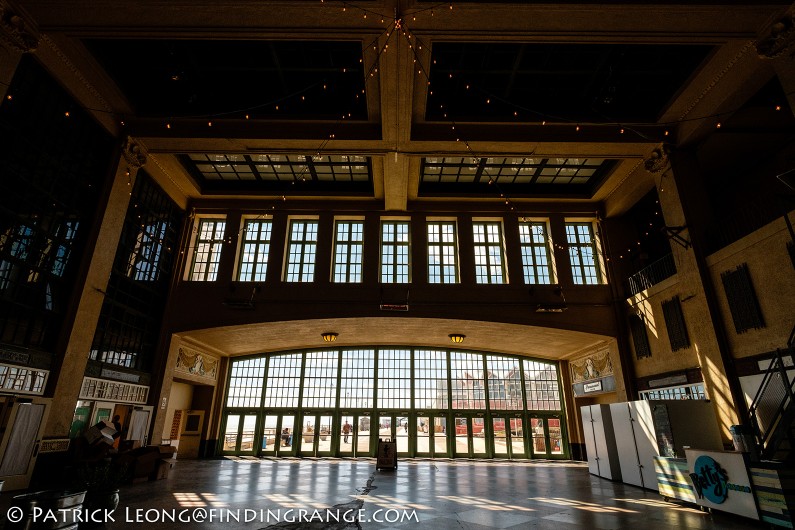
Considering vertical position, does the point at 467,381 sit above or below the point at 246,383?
above

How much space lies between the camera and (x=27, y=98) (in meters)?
7.88

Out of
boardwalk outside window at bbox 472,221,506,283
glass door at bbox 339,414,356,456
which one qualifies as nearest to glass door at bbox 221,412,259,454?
glass door at bbox 339,414,356,456

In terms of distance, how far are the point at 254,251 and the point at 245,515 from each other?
953 cm

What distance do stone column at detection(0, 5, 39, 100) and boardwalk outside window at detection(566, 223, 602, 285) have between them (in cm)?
1467

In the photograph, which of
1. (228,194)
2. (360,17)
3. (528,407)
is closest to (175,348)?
(228,194)

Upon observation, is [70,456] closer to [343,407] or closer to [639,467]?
[343,407]

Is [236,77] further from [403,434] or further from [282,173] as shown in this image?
[403,434]

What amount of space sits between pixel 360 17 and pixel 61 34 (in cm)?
597

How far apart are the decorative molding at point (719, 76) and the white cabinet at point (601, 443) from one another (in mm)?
7551

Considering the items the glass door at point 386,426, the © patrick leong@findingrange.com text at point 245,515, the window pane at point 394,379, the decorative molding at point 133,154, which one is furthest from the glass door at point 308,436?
the decorative molding at point 133,154

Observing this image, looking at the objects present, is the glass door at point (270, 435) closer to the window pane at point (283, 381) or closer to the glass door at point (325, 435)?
the window pane at point (283, 381)

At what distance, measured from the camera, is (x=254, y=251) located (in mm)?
13711

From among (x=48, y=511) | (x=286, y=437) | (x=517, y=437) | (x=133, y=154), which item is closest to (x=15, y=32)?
(x=133, y=154)

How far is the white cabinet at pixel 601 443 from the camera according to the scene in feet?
31.6
